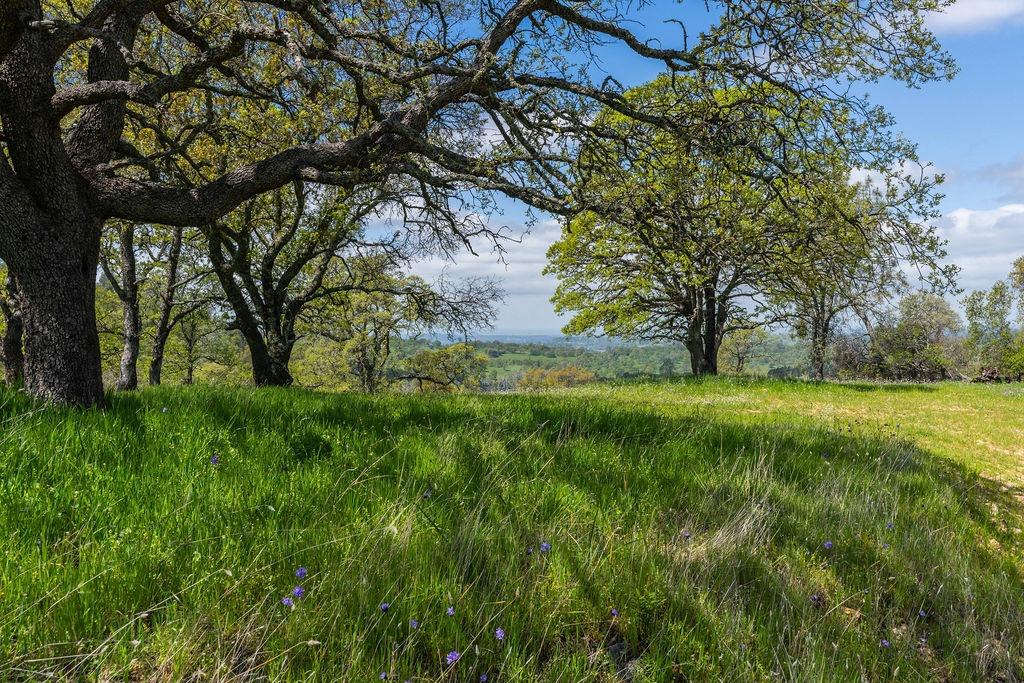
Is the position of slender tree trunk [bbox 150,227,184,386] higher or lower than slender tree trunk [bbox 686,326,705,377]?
higher

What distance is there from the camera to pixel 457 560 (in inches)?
108

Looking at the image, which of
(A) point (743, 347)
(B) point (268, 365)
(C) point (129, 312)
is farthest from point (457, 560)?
(A) point (743, 347)

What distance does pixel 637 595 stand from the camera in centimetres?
275

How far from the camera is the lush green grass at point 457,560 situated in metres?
2.09

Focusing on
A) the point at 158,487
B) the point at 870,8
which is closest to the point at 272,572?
the point at 158,487

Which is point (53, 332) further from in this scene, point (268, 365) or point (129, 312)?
point (129, 312)

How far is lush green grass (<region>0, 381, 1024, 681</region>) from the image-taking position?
2.09 meters

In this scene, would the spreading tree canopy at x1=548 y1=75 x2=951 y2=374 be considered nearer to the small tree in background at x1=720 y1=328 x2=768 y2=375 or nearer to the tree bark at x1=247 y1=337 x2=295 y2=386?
the tree bark at x1=247 y1=337 x2=295 y2=386

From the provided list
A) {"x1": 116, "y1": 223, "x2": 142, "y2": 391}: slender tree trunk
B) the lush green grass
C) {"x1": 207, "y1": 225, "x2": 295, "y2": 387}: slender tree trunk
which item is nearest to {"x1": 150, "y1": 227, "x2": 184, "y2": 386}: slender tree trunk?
{"x1": 116, "y1": 223, "x2": 142, "y2": 391}: slender tree trunk

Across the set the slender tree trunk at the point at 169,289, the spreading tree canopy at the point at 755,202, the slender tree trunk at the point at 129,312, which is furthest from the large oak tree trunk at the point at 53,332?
the slender tree trunk at the point at 129,312

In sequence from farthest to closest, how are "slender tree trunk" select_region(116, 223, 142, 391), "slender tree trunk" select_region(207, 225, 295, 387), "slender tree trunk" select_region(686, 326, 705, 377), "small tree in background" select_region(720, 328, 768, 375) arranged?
"small tree in background" select_region(720, 328, 768, 375), "slender tree trunk" select_region(686, 326, 705, 377), "slender tree trunk" select_region(116, 223, 142, 391), "slender tree trunk" select_region(207, 225, 295, 387)

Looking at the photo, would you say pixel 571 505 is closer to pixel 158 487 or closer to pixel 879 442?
pixel 158 487

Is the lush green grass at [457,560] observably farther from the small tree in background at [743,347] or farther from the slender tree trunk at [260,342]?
the small tree in background at [743,347]

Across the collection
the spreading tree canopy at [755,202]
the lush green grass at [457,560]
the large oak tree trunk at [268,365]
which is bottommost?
the lush green grass at [457,560]
